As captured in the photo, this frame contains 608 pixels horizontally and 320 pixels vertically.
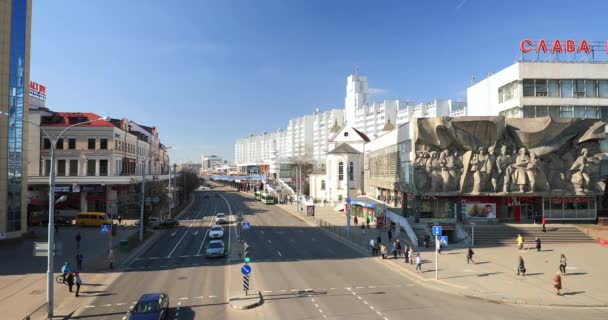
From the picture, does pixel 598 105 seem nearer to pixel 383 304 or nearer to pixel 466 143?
pixel 466 143

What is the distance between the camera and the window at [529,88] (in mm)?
56300

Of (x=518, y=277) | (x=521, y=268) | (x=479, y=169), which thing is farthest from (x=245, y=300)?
(x=479, y=169)

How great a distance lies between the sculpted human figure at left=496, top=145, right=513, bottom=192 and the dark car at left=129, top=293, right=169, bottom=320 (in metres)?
40.1

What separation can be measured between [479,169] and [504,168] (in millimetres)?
3056

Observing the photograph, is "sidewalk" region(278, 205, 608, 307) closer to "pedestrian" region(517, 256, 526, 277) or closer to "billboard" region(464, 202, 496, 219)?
"pedestrian" region(517, 256, 526, 277)

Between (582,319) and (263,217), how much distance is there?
57564 millimetres

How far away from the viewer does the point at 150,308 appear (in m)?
18.2

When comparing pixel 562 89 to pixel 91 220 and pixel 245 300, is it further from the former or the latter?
pixel 91 220

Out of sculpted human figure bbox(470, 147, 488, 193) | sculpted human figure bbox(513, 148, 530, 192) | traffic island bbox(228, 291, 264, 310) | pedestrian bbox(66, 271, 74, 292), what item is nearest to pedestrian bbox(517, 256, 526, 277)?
traffic island bbox(228, 291, 264, 310)

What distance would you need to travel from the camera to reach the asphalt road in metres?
20.3

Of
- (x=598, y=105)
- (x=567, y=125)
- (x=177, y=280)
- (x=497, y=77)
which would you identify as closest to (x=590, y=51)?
(x=598, y=105)

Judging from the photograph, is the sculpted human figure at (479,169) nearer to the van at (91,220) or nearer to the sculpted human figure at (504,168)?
the sculpted human figure at (504,168)

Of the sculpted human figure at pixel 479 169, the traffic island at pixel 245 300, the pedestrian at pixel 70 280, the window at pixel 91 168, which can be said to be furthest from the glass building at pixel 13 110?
the sculpted human figure at pixel 479 169

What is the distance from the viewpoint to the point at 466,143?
46.4 m
